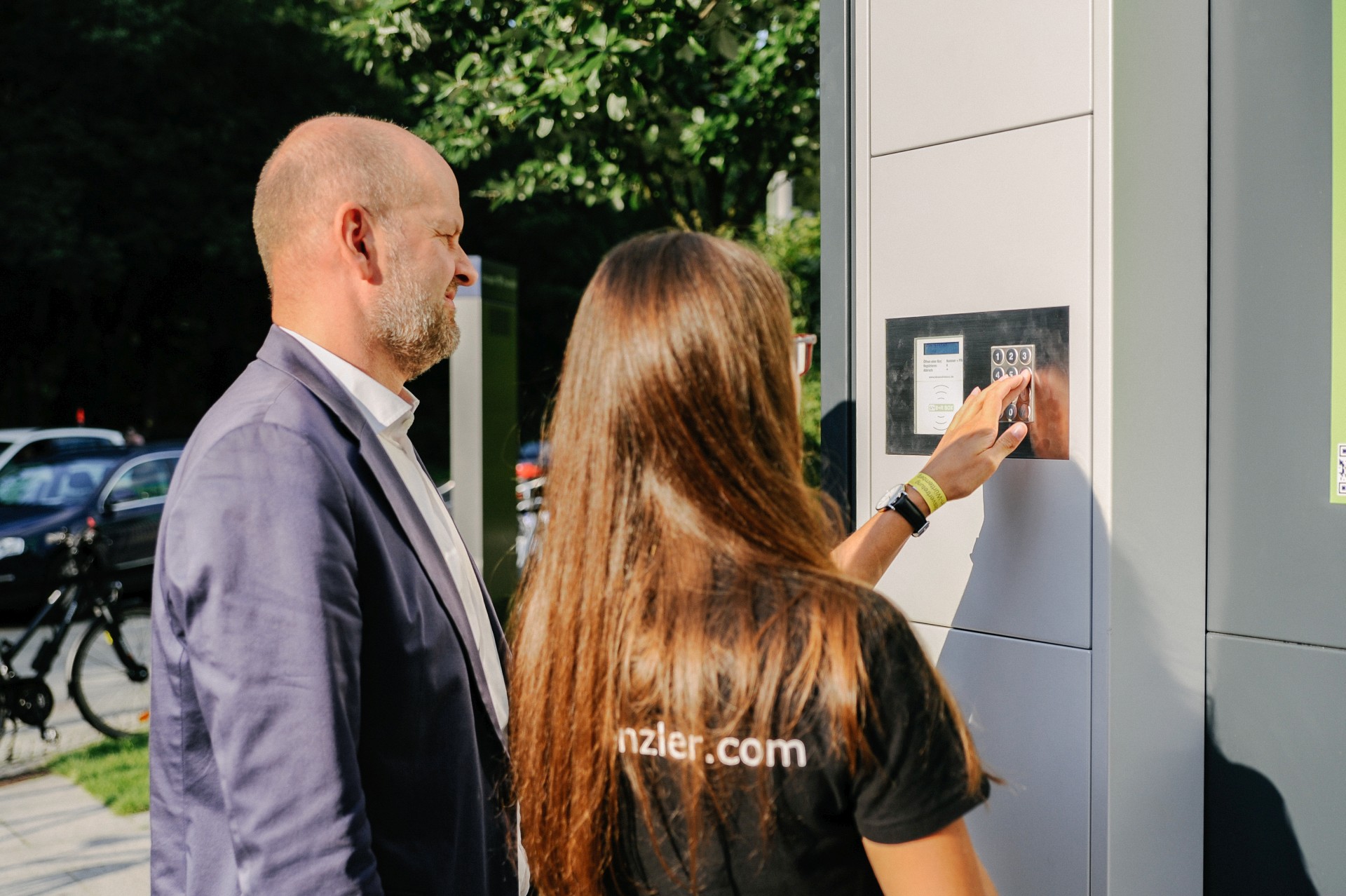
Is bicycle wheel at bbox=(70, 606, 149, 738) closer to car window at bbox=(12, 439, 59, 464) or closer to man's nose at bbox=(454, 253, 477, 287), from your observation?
car window at bbox=(12, 439, 59, 464)

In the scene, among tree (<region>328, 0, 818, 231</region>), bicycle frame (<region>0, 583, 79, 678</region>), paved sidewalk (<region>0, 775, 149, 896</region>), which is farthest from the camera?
bicycle frame (<region>0, 583, 79, 678</region>)

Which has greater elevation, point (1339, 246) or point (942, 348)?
point (1339, 246)

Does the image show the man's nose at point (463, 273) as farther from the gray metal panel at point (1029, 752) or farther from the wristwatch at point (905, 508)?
the gray metal panel at point (1029, 752)

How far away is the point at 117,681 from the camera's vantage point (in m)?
6.71

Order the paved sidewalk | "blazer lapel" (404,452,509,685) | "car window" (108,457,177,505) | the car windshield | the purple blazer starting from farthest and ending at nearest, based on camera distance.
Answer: "car window" (108,457,177,505) < the car windshield < the paved sidewalk < "blazer lapel" (404,452,509,685) < the purple blazer

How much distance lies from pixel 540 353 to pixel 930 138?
24.4 metres

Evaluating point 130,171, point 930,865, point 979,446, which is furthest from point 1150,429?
point 130,171

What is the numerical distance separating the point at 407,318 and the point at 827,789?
1018mm

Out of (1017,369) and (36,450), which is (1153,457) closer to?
(1017,369)


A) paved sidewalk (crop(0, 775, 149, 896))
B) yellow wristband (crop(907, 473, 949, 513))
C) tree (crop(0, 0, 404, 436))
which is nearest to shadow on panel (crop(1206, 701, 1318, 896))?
yellow wristband (crop(907, 473, 949, 513))

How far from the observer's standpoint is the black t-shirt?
3.70 ft

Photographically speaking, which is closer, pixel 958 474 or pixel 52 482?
pixel 958 474

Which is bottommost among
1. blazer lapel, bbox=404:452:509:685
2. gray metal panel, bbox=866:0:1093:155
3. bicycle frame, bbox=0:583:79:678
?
bicycle frame, bbox=0:583:79:678

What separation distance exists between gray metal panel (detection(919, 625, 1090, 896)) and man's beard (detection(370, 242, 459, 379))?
1.26m
